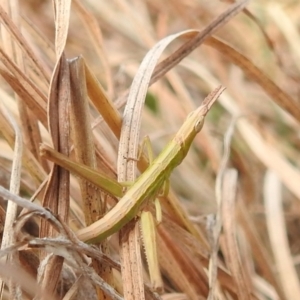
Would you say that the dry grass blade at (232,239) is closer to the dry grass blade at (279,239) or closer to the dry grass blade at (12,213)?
the dry grass blade at (279,239)

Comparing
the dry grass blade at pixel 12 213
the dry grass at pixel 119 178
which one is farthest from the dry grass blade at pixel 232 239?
the dry grass blade at pixel 12 213

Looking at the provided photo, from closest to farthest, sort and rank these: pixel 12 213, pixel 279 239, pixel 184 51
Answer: pixel 12 213, pixel 184 51, pixel 279 239

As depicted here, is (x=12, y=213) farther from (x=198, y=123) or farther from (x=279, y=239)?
(x=279, y=239)

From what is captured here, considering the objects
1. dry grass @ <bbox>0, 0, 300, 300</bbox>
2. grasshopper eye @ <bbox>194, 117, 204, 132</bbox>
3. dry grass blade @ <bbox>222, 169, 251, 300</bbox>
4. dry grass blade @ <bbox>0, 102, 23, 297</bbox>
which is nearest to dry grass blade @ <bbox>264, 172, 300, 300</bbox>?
dry grass @ <bbox>0, 0, 300, 300</bbox>

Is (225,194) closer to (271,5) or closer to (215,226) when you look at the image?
(215,226)

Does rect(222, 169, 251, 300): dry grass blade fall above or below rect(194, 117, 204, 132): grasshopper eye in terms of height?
below

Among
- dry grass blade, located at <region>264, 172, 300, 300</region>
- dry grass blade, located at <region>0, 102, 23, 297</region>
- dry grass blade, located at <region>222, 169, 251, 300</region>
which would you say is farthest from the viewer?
dry grass blade, located at <region>264, 172, 300, 300</region>

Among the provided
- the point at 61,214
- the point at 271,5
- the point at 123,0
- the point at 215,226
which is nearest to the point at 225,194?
the point at 215,226

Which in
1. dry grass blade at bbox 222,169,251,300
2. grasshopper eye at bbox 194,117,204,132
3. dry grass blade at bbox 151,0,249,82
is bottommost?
dry grass blade at bbox 222,169,251,300

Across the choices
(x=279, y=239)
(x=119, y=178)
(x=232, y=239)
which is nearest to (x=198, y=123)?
(x=119, y=178)

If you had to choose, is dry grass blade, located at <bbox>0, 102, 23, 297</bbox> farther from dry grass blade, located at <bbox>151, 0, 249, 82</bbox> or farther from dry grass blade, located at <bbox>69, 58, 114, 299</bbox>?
dry grass blade, located at <bbox>151, 0, 249, 82</bbox>

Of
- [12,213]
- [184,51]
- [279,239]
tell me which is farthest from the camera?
[279,239]
